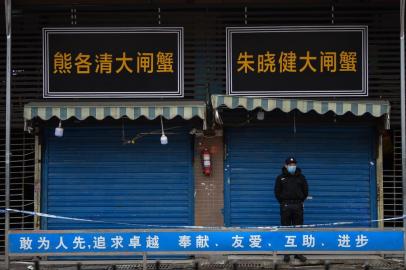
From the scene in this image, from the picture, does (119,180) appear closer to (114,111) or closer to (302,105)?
(114,111)

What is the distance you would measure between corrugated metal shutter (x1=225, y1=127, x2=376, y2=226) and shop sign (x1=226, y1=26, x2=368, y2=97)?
31.1 inches

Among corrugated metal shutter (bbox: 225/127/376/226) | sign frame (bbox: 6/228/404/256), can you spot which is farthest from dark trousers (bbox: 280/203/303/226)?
sign frame (bbox: 6/228/404/256)

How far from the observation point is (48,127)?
37.8 feet

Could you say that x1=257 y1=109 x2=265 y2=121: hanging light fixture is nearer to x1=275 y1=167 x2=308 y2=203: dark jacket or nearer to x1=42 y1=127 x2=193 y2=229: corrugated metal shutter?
x1=275 y1=167 x2=308 y2=203: dark jacket

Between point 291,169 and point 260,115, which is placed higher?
point 260,115

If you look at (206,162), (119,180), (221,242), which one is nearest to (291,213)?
(221,242)

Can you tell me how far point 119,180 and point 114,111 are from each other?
1714mm

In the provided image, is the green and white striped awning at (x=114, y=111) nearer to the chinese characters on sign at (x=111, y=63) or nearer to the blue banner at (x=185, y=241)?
the chinese characters on sign at (x=111, y=63)

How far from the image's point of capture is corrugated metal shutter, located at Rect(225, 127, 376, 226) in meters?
11.4

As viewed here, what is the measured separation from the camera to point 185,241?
31.0 ft

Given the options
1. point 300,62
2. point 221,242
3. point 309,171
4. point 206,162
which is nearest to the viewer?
point 221,242

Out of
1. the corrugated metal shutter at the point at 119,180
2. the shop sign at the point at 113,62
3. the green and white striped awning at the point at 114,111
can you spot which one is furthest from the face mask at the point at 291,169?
the shop sign at the point at 113,62

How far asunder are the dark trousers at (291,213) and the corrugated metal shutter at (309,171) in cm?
87

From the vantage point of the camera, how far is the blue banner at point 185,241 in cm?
937
